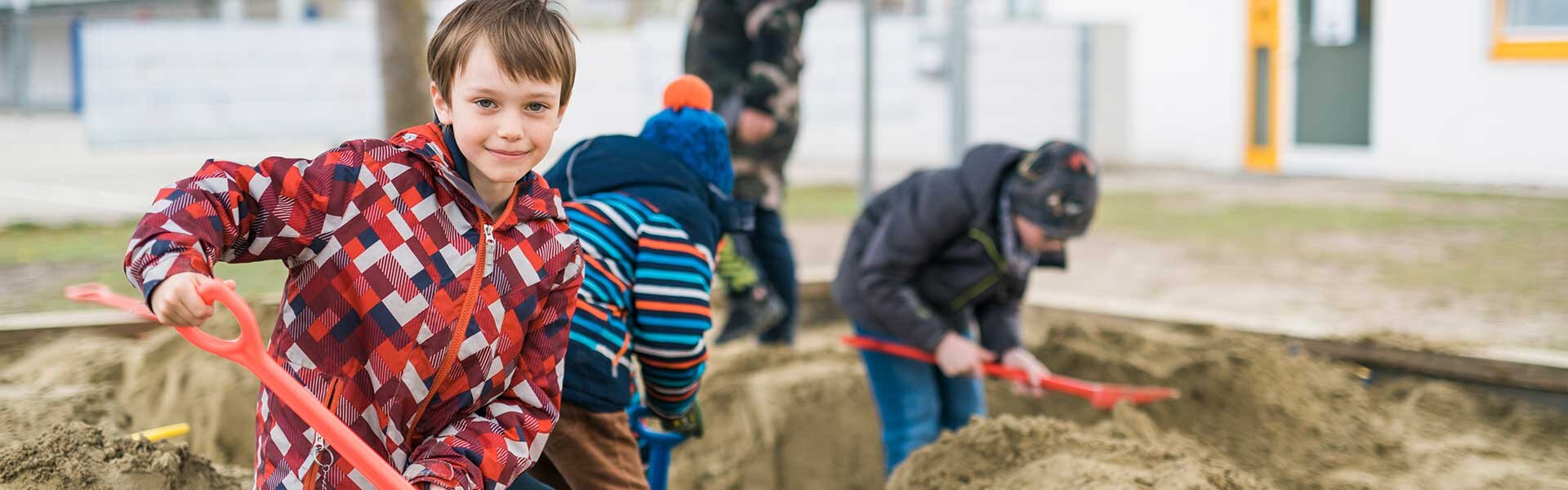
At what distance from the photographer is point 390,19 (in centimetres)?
578

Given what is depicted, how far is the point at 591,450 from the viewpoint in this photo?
2.05m

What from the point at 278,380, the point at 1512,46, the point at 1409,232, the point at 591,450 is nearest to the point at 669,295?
the point at 591,450

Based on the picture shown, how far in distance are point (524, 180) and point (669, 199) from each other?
0.40m

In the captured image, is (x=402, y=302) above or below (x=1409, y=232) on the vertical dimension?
above

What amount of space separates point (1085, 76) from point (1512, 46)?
3640mm

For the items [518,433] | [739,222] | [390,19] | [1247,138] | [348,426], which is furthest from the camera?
[1247,138]

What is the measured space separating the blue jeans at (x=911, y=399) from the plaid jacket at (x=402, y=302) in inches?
69.5

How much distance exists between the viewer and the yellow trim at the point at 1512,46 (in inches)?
348

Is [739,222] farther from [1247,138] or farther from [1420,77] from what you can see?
[1247,138]

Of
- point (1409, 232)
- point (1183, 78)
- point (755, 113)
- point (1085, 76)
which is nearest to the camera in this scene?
point (755, 113)

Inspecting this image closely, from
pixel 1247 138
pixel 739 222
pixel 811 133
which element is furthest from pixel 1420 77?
pixel 739 222

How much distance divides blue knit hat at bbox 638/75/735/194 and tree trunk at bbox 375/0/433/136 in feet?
12.1

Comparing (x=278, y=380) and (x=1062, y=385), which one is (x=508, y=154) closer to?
(x=278, y=380)

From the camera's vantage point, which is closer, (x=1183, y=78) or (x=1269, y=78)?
(x=1269, y=78)
